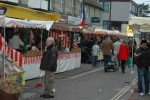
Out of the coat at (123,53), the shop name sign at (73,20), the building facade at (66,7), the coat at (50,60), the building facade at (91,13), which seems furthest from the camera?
the building facade at (91,13)

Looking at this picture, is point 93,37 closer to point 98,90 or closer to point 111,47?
point 111,47

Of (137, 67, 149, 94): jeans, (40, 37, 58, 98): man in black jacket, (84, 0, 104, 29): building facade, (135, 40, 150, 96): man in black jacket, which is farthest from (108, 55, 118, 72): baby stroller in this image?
(84, 0, 104, 29): building facade

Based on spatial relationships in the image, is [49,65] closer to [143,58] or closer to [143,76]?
[143,58]

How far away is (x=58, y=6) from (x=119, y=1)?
42.4 metres

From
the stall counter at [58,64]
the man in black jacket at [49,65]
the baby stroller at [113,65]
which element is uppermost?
the man in black jacket at [49,65]

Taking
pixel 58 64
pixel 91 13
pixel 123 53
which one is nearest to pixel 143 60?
pixel 58 64

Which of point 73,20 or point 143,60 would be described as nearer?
point 143,60

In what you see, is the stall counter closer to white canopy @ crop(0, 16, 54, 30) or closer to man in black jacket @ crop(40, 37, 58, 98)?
white canopy @ crop(0, 16, 54, 30)

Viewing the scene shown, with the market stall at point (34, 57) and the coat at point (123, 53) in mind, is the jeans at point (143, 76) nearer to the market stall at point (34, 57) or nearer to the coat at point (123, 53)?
the market stall at point (34, 57)

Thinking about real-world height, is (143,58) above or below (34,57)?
above

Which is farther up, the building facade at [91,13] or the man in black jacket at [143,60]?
the building facade at [91,13]

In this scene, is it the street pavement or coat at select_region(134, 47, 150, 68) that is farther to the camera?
coat at select_region(134, 47, 150, 68)

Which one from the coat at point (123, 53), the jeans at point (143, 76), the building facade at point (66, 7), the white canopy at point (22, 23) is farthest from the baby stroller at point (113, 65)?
the jeans at point (143, 76)

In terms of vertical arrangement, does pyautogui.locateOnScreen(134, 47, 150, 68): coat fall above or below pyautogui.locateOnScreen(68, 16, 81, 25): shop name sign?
below
